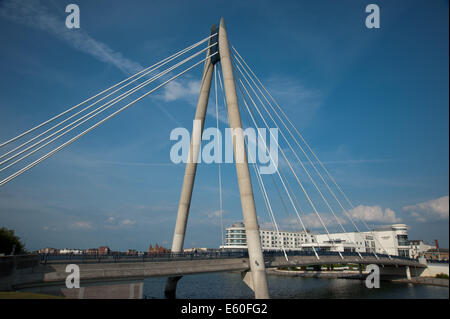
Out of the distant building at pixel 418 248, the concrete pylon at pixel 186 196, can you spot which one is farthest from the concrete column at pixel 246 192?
the distant building at pixel 418 248

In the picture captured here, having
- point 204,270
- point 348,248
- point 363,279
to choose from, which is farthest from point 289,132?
point 348,248

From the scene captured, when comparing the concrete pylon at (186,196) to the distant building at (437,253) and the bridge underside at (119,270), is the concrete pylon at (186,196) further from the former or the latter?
the distant building at (437,253)

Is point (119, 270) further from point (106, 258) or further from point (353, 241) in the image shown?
point (353, 241)

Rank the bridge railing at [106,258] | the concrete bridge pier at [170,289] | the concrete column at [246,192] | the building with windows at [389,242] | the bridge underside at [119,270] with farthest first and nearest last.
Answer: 1. the building with windows at [389,242]
2. the concrete bridge pier at [170,289]
3. the concrete column at [246,192]
4. the bridge railing at [106,258]
5. the bridge underside at [119,270]

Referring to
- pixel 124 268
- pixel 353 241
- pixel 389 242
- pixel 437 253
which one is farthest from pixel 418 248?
pixel 124 268

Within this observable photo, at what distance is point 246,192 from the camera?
25984 millimetres

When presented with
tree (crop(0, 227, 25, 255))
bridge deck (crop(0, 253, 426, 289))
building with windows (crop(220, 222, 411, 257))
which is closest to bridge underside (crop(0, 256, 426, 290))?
bridge deck (crop(0, 253, 426, 289))

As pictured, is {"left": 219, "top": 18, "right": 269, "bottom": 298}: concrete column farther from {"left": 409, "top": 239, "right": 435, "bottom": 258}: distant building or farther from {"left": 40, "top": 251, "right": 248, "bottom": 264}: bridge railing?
{"left": 409, "top": 239, "right": 435, "bottom": 258}: distant building

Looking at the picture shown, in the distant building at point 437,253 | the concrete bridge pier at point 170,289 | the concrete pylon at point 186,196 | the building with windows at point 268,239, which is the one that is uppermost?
the concrete pylon at point 186,196

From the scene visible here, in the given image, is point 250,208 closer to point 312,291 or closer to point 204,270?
point 204,270

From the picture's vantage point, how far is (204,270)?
24.7 m

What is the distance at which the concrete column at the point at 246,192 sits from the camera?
2414 cm

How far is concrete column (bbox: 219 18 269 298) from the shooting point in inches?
950
